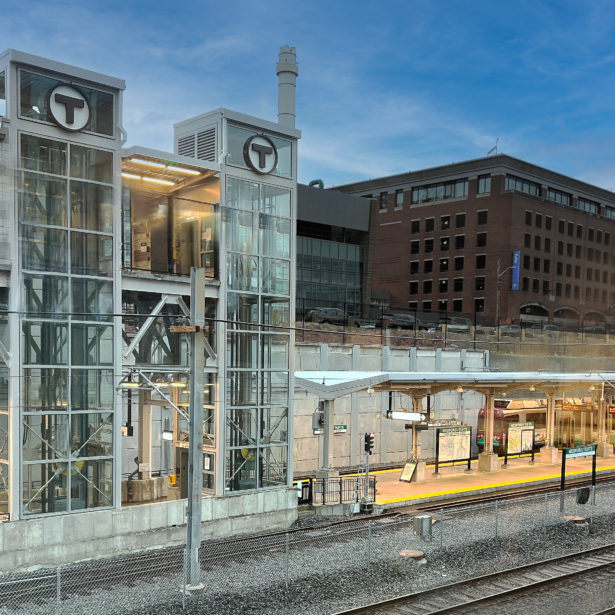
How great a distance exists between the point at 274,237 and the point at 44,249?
807cm

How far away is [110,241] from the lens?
21000 mm

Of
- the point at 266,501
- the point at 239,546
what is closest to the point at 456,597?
the point at 239,546

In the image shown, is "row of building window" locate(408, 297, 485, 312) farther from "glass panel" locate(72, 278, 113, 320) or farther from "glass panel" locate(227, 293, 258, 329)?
"glass panel" locate(72, 278, 113, 320)

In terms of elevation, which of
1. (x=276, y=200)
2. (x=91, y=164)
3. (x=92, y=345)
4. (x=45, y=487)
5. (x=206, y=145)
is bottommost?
(x=45, y=487)

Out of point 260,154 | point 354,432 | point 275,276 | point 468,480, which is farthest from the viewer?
point 354,432

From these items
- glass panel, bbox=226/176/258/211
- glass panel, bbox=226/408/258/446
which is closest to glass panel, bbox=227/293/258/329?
glass panel, bbox=226/408/258/446

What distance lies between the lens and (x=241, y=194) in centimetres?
2425

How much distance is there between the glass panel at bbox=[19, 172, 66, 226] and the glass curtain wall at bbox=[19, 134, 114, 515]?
0.09ft

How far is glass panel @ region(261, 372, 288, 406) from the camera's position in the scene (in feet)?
81.3

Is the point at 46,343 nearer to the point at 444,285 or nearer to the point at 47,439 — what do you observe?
the point at 47,439

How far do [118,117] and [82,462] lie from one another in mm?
9731

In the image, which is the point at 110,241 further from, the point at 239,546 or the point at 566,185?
the point at 566,185

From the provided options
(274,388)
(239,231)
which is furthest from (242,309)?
(274,388)

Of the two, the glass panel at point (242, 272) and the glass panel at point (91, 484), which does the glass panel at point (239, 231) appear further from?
the glass panel at point (91, 484)
